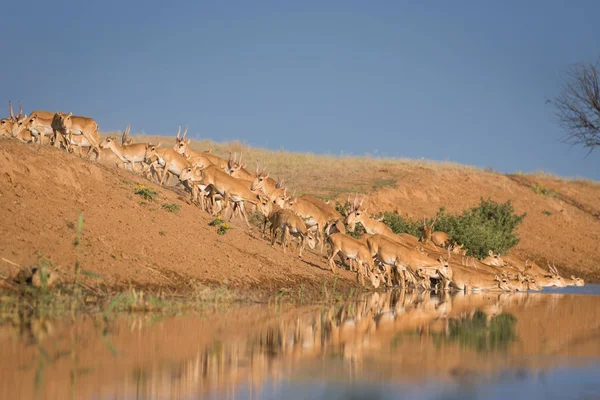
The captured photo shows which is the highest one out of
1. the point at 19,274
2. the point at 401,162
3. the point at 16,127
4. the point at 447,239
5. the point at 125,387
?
the point at 401,162

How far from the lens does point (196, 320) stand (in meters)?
13.2

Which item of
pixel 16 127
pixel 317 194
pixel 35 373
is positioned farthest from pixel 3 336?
pixel 317 194

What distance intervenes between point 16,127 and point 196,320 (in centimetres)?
1356

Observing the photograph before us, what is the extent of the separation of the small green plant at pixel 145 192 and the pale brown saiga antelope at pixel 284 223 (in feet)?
11.3

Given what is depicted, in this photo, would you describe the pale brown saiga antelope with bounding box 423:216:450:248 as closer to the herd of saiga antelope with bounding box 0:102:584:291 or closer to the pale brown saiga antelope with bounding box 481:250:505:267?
the pale brown saiga antelope with bounding box 481:250:505:267

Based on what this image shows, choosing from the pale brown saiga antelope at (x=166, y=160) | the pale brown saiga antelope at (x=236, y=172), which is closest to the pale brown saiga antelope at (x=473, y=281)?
the pale brown saiga antelope at (x=236, y=172)

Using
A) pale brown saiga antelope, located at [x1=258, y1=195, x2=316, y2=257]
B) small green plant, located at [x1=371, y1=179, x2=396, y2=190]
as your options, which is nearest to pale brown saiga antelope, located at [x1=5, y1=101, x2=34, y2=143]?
pale brown saiga antelope, located at [x1=258, y1=195, x2=316, y2=257]

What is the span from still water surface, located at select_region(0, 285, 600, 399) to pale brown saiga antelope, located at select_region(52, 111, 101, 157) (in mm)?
10890

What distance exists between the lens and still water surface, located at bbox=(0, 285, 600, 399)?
27.1 ft

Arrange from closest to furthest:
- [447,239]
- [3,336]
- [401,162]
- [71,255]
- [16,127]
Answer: [3,336] → [71,255] → [16,127] → [447,239] → [401,162]

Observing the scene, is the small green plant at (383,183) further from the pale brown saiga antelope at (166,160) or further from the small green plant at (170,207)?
the small green plant at (170,207)

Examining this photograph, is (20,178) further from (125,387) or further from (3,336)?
(125,387)

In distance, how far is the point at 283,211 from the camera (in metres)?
24.3

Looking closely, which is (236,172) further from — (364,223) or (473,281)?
(473,281)
